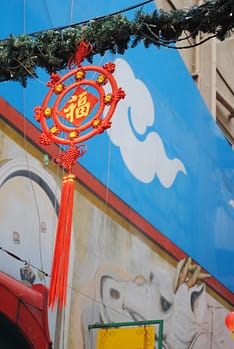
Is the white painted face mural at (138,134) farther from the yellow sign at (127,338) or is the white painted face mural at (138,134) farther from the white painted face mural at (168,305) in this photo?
the yellow sign at (127,338)

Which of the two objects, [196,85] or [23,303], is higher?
[196,85]

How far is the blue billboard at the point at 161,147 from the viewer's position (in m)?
9.42

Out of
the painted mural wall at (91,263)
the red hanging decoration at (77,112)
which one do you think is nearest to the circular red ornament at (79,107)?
the red hanging decoration at (77,112)

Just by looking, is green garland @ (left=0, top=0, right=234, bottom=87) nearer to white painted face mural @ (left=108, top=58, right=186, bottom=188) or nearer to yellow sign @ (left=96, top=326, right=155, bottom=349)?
yellow sign @ (left=96, top=326, right=155, bottom=349)

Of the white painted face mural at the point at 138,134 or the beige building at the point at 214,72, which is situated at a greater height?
the beige building at the point at 214,72

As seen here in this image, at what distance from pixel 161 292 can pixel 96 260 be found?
2243 mm

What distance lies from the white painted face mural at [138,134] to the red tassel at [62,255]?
199 inches

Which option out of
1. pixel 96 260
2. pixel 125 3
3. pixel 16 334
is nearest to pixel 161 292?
pixel 96 260

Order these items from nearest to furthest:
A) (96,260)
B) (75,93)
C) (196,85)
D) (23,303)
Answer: (75,93)
(23,303)
(96,260)
(196,85)

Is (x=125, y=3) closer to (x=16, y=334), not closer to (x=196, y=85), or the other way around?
(x=196, y=85)

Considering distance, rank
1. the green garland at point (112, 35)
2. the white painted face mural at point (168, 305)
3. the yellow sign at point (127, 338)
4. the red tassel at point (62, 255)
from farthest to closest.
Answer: the white painted face mural at point (168, 305)
the yellow sign at point (127, 338)
the green garland at point (112, 35)
the red tassel at point (62, 255)

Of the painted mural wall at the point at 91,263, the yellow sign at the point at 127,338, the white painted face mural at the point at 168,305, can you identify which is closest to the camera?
the painted mural wall at the point at 91,263

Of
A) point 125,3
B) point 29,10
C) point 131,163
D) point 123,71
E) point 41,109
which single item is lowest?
point 41,109

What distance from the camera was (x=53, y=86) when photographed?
5867 mm
